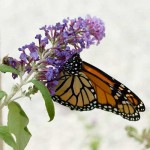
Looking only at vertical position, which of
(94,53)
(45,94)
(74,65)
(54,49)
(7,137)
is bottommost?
(7,137)

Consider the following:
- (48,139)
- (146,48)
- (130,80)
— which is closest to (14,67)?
(48,139)

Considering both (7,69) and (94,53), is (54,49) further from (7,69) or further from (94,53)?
(94,53)

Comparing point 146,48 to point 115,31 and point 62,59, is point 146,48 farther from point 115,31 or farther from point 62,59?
point 62,59

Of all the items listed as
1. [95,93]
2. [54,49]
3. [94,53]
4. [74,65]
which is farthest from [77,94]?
[94,53]

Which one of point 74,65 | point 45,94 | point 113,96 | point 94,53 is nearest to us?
point 45,94

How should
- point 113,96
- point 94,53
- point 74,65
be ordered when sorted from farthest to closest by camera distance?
1. point 94,53
2. point 113,96
3. point 74,65
